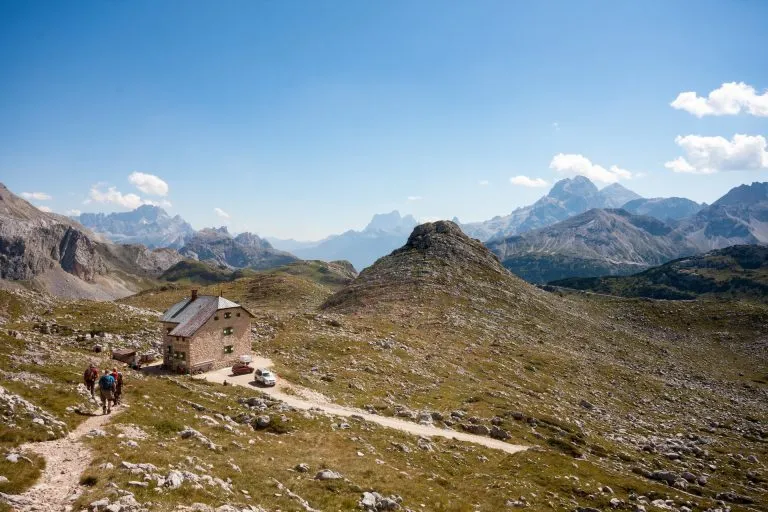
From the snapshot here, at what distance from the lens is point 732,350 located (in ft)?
404

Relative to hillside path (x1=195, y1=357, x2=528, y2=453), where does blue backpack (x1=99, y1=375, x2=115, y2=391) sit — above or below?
above

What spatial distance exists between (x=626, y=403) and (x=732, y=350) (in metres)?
79.9

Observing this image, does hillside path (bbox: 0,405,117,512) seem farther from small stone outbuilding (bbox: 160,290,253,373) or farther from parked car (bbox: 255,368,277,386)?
small stone outbuilding (bbox: 160,290,253,373)

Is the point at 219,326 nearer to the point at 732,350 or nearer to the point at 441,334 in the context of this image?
the point at 441,334

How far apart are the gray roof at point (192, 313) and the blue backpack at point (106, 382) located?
678 inches

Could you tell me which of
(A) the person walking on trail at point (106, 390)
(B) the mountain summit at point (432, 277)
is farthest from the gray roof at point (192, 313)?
(B) the mountain summit at point (432, 277)

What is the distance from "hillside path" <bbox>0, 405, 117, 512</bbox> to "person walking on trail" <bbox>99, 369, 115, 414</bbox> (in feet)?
9.47

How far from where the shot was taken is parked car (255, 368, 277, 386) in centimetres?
4575

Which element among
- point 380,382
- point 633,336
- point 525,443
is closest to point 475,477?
point 525,443

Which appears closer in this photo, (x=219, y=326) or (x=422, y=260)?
(x=219, y=326)

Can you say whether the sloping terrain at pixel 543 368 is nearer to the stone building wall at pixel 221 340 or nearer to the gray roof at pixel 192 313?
the stone building wall at pixel 221 340

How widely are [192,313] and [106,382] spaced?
847 inches

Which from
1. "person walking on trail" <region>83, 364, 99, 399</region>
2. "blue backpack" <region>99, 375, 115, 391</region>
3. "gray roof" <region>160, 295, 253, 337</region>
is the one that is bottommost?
"person walking on trail" <region>83, 364, 99, 399</region>

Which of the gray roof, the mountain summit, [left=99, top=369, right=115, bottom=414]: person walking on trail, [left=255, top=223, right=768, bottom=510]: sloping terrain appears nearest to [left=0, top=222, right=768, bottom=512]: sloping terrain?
[left=255, top=223, right=768, bottom=510]: sloping terrain
